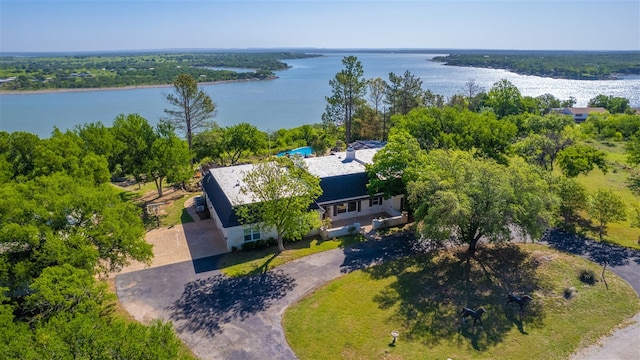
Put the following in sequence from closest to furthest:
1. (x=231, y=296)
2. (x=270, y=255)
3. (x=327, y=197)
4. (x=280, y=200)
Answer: (x=231, y=296) < (x=280, y=200) < (x=270, y=255) < (x=327, y=197)

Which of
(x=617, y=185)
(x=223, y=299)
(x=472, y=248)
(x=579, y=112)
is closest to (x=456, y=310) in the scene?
(x=472, y=248)

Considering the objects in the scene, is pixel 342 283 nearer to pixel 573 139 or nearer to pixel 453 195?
pixel 453 195

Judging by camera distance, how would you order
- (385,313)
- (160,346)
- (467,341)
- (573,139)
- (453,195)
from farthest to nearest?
(573,139)
(453,195)
(385,313)
(467,341)
(160,346)

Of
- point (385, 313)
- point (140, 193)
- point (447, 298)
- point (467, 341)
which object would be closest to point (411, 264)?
point (447, 298)

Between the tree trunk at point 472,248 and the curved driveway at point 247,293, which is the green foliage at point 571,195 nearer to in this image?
the curved driveway at point 247,293

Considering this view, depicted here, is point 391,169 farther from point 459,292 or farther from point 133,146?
point 133,146

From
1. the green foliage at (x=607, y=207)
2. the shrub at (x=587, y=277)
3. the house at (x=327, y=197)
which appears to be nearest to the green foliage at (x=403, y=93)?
the house at (x=327, y=197)

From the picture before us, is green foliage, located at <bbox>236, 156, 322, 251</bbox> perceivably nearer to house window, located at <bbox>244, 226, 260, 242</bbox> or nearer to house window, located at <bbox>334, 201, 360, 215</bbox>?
house window, located at <bbox>244, 226, 260, 242</bbox>
